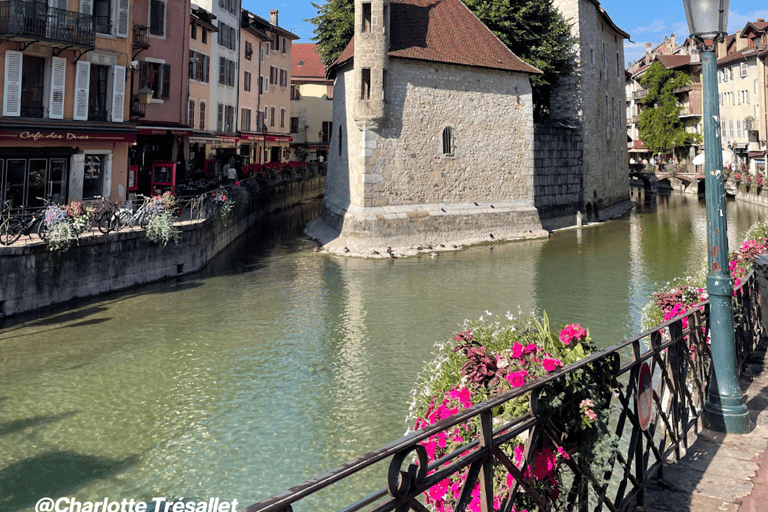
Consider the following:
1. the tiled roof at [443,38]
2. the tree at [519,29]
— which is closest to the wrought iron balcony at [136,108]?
the tiled roof at [443,38]

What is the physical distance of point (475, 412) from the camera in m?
3.02

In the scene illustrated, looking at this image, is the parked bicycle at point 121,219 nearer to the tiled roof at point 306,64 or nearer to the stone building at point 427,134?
the stone building at point 427,134

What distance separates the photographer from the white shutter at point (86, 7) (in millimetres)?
19734

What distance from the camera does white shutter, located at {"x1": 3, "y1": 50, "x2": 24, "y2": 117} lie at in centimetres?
1822

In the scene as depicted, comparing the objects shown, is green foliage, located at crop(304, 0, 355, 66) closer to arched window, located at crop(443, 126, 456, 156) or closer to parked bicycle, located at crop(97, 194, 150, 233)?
arched window, located at crop(443, 126, 456, 156)

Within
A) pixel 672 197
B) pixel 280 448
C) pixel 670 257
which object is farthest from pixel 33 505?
pixel 672 197

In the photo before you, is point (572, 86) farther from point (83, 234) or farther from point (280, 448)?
point (280, 448)

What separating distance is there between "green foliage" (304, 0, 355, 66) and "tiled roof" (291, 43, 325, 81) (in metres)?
25.0

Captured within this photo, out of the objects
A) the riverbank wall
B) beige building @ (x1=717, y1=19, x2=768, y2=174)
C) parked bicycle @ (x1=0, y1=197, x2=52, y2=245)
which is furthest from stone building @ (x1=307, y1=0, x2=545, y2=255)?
beige building @ (x1=717, y1=19, x2=768, y2=174)

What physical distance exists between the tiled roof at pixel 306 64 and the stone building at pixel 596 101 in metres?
27.2

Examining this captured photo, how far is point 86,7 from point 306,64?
45.6 metres

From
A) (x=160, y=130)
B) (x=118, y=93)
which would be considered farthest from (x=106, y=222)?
(x=160, y=130)

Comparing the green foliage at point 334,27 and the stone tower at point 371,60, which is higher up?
the green foliage at point 334,27

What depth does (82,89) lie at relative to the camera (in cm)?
1994
